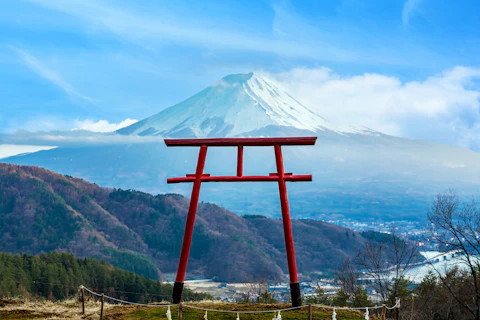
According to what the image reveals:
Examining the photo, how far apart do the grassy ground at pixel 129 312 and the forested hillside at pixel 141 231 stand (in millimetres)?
67002

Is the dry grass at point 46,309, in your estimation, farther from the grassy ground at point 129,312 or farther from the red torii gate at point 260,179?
the red torii gate at point 260,179

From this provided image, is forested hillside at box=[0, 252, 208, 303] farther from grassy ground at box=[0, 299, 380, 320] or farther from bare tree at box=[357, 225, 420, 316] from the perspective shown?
grassy ground at box=[0, 299, 380, 320]

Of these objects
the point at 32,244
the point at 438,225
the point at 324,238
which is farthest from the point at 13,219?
the point at 438,225

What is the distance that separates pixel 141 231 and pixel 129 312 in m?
84.8

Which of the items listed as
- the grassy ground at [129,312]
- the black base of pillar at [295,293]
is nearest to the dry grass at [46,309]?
the grassy ground at [129,312]

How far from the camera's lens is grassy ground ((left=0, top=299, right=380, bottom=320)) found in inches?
452

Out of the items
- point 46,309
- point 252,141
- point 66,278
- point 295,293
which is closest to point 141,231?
point 66,278

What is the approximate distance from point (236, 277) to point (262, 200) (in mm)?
109992

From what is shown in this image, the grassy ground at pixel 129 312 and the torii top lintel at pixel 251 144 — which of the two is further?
the torii top lintel at pixel 251 144

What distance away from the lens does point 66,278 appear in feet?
144

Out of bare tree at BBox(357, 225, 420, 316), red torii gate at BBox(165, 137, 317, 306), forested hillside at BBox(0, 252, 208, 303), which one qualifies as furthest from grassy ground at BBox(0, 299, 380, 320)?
forested hillside at BBox(0, 252, 208, 303)

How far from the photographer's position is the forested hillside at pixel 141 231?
84562 millimetres

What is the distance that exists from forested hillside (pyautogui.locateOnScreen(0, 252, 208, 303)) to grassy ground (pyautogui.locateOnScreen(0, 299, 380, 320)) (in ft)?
95.1

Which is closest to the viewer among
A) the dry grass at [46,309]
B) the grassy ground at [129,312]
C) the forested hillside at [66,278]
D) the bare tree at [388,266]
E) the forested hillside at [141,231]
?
the grassy ground at [129,312]
